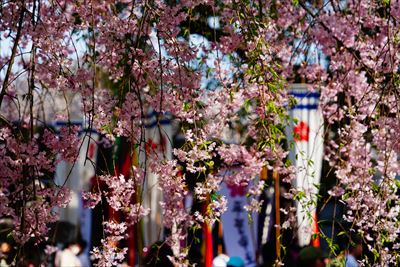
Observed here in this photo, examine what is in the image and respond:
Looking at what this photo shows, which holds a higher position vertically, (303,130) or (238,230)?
(303,130)

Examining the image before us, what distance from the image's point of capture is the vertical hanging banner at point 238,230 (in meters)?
7.29

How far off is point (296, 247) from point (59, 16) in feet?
9.62

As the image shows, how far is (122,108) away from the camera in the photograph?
3.90 meters

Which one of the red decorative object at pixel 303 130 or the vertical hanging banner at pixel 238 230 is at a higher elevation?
the red decorative object at pixel 303 130

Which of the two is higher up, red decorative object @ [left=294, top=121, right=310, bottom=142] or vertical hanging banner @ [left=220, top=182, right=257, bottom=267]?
red decorative object @ [left=294, top=121, right=310, bottom=142]

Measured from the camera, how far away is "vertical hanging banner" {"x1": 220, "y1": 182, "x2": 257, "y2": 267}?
729cm

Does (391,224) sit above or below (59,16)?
below

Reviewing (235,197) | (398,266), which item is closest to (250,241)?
(235,197)

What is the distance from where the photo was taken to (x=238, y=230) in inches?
292

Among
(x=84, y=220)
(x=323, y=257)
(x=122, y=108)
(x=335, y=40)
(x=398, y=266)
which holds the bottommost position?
(x=84, y=220)

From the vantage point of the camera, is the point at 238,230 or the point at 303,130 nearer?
the point at 303,130

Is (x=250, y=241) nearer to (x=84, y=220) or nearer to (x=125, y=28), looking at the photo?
(x=84, y=220)

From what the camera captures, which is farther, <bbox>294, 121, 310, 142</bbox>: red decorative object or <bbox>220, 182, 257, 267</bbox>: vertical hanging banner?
<bbox>220, 182, 257, 267</bbox>: vertical hanging banner

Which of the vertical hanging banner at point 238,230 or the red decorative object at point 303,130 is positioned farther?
the vertical hanging banner at point 238,230
